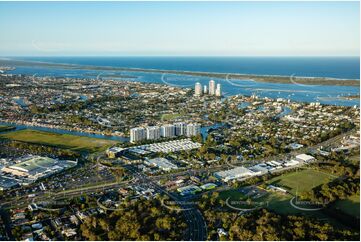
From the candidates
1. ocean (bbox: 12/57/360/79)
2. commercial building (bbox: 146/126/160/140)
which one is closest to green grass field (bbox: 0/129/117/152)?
commercial building (bbox: 146/126/160/140)

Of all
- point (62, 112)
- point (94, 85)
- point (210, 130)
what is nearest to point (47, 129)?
point (62, 112)

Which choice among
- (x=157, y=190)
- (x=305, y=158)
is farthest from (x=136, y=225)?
(x=305, y=158)

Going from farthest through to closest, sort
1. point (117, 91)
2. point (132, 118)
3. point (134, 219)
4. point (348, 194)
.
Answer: point (117, 91)
point (132, 118)
point (348, 194)
point (134, 219)

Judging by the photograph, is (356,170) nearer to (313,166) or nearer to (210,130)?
(313,166)

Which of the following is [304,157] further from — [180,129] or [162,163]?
[180,129]

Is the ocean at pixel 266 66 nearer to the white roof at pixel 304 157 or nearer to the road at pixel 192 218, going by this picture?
the white roof at pixel 304 157

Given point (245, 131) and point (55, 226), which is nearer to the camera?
point (55, 226)
